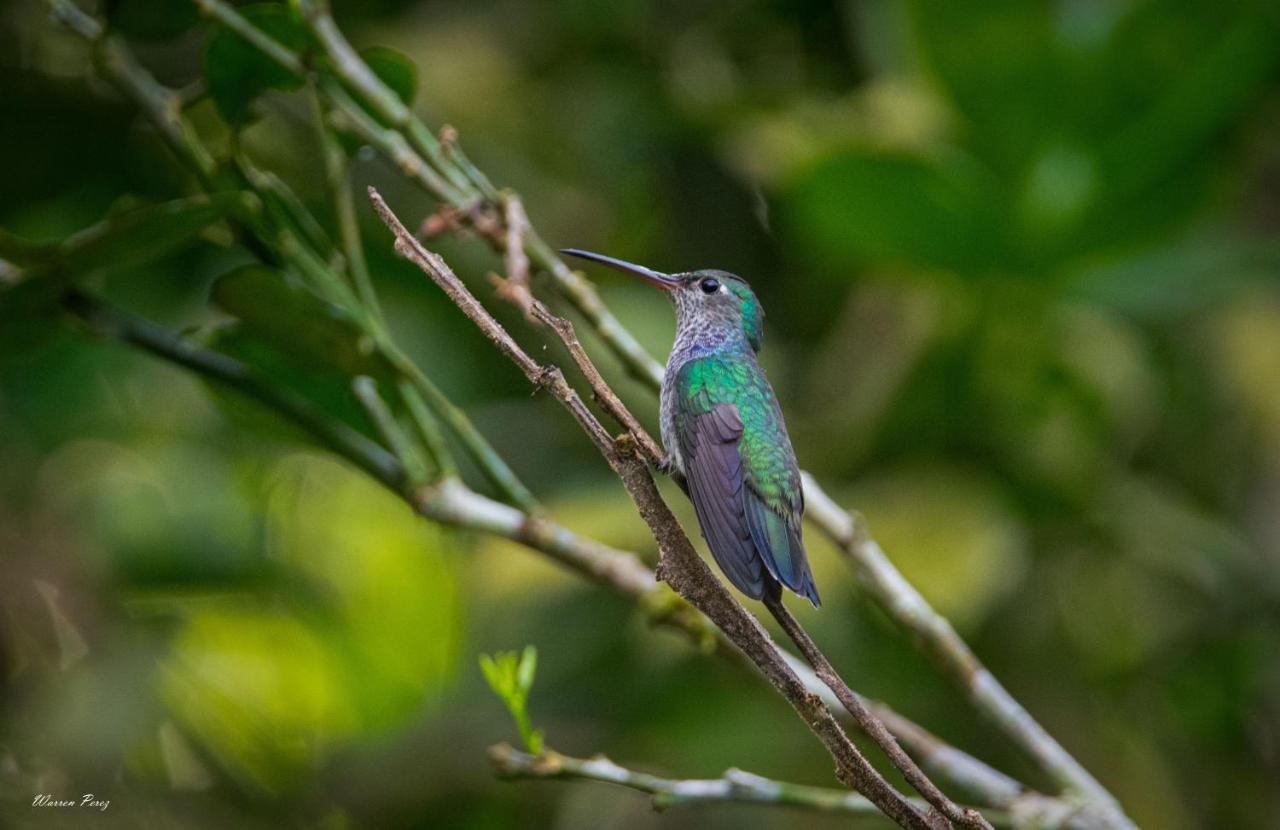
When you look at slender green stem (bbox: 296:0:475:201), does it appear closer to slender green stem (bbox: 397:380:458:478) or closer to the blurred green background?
slender green stem (bbox: 397:380:458:478)

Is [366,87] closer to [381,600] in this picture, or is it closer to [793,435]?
[381,600]

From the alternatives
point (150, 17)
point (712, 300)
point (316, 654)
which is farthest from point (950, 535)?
point (150, 17)

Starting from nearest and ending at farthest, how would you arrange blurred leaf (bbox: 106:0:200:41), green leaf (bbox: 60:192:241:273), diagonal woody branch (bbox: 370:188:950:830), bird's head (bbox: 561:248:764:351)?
diagonal woody branch (bbox: 370:188:950:830) → green leaf (bbox: 60:192:241:273) → blurred leaf (bbox: 106:0:200:41) → bird's head (bbox: 561:248:764:351)

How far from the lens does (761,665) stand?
1112 millimetres

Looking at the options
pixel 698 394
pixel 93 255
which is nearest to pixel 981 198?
pixel 698 394

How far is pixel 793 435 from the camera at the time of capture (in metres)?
3.05

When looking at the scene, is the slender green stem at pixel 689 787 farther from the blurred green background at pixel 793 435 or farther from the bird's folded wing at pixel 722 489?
the blurred green background at pixel 793 435

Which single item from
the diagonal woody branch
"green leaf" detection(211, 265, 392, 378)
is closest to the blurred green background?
"green leaf" detection(211, 265, 392, 378)

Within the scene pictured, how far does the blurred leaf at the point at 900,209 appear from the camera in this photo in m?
2.70

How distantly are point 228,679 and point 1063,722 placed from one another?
188cm

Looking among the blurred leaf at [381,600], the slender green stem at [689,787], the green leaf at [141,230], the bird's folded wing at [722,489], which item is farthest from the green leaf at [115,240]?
the blurred leaf at [381,600]

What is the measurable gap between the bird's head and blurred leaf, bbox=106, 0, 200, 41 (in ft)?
2.38

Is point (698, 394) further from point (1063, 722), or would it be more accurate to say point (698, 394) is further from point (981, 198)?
point (1063, 722)

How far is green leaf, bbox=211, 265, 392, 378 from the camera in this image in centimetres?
170
